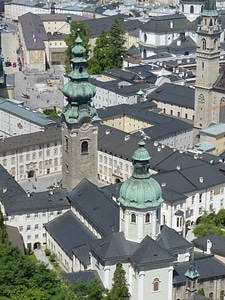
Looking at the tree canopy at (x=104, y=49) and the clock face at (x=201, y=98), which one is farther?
the tree canopy at (x=104, y=49)

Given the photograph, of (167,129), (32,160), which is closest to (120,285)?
(32,160)

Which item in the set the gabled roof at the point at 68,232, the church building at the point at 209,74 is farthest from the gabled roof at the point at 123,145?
the gabled roof at the point at 68,232

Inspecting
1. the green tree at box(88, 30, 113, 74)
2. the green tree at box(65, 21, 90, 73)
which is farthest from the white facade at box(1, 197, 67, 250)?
the green tree at box(65, 21, 90, 73)

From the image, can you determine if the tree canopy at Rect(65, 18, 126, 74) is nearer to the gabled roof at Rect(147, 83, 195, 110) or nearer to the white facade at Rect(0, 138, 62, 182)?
the gabled roof at Rect(147, 83, 195, 110)

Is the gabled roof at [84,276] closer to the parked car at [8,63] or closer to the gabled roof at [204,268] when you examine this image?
the gabled roof at [204,268]

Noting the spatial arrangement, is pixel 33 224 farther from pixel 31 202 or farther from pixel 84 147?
pixel 84 147

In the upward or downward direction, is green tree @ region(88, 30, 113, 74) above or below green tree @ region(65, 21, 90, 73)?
below

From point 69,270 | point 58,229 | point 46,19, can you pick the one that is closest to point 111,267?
point 69,270
